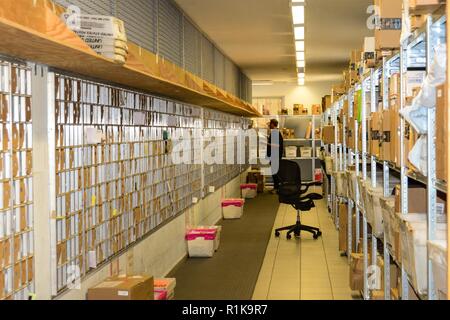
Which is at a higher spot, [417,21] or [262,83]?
[262,83]

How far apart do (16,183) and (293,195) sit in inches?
227

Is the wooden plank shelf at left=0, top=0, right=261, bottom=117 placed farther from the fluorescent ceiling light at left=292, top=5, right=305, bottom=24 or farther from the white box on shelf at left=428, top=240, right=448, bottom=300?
the fluorescent ceiling light at left=292, top=5, right=305, bottom=24

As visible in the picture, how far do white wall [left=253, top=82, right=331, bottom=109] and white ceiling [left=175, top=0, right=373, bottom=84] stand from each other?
4.30m

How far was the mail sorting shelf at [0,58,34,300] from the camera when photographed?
2809mm

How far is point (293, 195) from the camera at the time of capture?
8.36 m

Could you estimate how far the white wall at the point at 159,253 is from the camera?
4.09 meters

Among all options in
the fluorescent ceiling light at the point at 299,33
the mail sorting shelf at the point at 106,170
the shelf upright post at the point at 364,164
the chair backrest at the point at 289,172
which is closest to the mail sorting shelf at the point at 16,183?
the mail sorting shelf at the point at 106,170

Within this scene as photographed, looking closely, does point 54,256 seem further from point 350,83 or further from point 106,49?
point 350,83

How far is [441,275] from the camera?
87.2 inches

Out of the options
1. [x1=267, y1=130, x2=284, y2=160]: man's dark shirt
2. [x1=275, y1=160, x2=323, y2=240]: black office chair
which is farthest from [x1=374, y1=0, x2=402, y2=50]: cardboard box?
[x1=267, y1=130, x2=284, y2=160]: man's dark shirt

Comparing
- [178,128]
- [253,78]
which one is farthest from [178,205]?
[253,78]

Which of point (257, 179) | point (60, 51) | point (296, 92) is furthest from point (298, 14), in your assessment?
point (296, 92)

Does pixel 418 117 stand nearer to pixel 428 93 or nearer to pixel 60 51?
pixel 428 93
